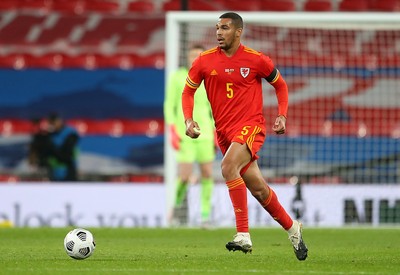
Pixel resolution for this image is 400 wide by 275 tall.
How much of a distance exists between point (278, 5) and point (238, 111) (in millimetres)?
10370

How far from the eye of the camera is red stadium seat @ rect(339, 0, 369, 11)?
16.0 m

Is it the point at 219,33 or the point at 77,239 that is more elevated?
the point at 219,33

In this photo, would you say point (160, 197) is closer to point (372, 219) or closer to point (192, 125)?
point (372, 219)

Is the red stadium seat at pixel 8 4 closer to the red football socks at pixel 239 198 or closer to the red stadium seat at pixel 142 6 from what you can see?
the red stadium seat at pixel 142 6

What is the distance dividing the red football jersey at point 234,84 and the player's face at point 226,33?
3.7 inches

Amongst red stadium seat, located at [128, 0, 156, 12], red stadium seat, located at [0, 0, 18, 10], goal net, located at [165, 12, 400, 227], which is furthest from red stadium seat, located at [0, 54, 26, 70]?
goal net, located at [165, 12, 400, 227]

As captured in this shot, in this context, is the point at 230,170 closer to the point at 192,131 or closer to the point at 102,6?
the point at 192,131

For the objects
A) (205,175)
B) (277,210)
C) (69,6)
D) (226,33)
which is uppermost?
(69,6)

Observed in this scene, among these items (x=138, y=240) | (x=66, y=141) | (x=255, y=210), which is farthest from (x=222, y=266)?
(x=66, y=141)

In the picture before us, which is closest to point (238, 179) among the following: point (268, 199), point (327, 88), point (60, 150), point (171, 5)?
point (268, 199)

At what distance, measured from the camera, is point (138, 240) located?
9625 millimetres

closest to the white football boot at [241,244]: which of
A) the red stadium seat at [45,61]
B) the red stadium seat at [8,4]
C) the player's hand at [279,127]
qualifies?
the player's hand at [279,127]

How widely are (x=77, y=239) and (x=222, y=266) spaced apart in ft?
3.48

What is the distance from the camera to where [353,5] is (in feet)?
53.2
